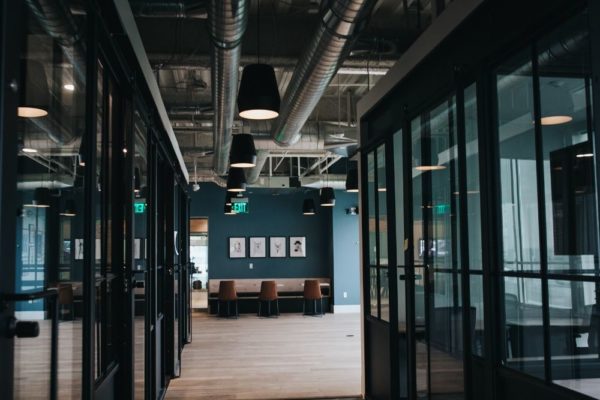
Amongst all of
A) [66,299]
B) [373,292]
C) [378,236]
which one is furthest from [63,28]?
[373,292]

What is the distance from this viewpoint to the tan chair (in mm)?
2066

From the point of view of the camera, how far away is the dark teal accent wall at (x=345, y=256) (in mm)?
14711

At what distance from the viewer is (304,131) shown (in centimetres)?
938

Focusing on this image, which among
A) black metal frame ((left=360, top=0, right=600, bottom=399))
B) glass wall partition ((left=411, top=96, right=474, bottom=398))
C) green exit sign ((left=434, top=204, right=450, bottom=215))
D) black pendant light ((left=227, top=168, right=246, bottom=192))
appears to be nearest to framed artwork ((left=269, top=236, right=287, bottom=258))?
black pendant light ((left=227, top=168, right=246, bottom=192))

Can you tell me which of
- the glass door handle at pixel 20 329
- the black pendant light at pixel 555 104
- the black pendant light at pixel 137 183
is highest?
the black pendant light at pixel 555 104

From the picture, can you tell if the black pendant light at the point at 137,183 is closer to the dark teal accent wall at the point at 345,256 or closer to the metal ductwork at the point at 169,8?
the metal ductwork at the point at 169,8

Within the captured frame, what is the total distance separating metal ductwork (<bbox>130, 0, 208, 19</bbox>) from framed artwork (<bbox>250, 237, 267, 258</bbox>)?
10730 mm

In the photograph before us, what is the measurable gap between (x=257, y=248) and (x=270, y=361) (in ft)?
23.8

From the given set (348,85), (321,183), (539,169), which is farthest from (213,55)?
(321,183)

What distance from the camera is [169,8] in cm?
464

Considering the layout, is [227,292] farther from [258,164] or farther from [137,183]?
[137,183]

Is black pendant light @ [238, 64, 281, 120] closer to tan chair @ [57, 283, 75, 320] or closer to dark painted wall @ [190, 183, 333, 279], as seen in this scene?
tan chair @ [57, 283, 75, 320]

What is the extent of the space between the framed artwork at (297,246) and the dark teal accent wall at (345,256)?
2.93 feet

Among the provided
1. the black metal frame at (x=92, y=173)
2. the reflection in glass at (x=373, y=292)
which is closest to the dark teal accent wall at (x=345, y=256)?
the reflection in glass at (x=373, y=292)
